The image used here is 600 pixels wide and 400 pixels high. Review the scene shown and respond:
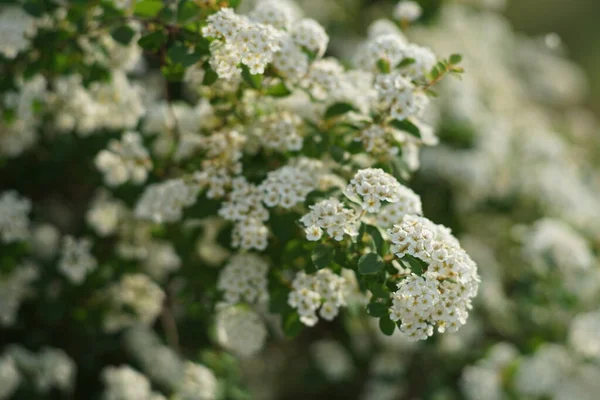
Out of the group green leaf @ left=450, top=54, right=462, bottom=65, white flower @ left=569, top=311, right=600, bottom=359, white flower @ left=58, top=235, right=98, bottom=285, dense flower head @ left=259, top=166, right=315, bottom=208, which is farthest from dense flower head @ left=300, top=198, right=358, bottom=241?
white flower @ left=569, top=311, right=600, bottom=359

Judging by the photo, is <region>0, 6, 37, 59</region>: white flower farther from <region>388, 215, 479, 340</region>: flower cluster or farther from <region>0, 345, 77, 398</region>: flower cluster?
<region>388, 215, 479, 340</region>: flower cluster

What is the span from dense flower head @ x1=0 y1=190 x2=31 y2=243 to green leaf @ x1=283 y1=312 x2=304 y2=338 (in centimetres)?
144

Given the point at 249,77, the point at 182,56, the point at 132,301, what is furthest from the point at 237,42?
the point at 132,301

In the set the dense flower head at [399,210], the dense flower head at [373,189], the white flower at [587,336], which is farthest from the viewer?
the white flower at [587,336]

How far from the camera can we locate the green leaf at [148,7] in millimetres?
2535

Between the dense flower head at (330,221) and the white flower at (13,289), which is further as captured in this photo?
the white flower at (13,289)

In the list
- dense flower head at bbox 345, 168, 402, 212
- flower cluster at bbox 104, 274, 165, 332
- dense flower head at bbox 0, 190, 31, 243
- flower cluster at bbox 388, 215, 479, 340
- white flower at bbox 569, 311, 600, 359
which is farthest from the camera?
white flower at bbox 569, 311, 600, 359

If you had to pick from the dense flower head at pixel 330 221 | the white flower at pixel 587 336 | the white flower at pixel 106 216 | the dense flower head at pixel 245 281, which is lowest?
the white flower at pixel 106 216

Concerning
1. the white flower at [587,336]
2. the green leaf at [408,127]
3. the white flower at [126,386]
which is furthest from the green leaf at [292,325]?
the white flower at [587,336]

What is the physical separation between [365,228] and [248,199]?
48 centimetres

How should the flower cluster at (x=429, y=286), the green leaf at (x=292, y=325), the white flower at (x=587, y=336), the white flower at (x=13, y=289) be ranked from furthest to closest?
the white flower at (x=587, y=336)
the white flower at (x=13, y=289)
the green leaf at (x=292, y=325)
the flower cluster at (x=429, y=286)

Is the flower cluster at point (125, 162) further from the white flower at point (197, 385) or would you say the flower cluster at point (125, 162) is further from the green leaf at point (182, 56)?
the white flower at point (197, 385)

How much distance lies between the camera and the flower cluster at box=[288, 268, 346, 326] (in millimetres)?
2221

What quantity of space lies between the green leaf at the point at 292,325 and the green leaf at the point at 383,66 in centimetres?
98
